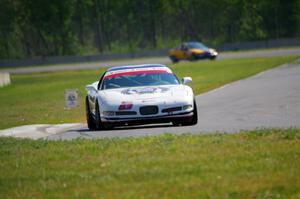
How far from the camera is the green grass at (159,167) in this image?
9.20 metres

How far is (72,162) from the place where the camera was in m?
11.9

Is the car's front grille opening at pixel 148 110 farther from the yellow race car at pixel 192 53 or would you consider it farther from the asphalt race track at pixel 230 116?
the yellow race car at pixel 192 53

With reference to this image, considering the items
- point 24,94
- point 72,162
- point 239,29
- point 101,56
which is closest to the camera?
point 72,162

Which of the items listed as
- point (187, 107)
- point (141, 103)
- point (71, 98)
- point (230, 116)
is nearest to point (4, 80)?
point (71, 98)

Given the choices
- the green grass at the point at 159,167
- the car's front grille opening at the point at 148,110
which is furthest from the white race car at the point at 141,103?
the green grass at the point at 159,167

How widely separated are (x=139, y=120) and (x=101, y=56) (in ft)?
232

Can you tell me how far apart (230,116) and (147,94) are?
2.40 m

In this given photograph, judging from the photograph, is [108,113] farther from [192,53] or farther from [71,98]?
[192,53]

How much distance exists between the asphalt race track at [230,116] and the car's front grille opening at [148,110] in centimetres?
33

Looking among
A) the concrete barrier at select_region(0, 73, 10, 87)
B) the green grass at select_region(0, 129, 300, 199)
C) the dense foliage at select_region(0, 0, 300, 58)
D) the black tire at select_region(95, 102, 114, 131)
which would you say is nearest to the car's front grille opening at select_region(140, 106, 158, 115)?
the black tire at select_region(95, 102, 114, 131)

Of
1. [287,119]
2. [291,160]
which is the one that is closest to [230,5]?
[287,119]

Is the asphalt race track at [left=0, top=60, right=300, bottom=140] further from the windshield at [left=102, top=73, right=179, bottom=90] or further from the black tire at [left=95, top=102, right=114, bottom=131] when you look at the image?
the windshield at [left=102, top=73, right=179, bottom=90]

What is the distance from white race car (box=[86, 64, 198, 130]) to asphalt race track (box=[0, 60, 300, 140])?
231 millimetres

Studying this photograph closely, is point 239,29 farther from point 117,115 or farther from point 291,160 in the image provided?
point 291,160
